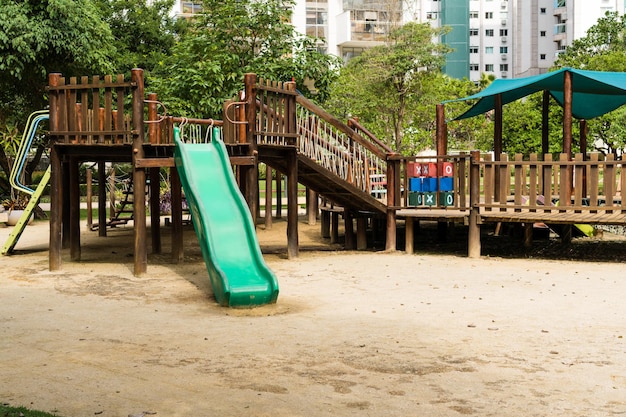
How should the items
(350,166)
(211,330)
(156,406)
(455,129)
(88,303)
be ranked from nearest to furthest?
(156,406) < (211,330) < (88,303) < (350,166) < (455,129)

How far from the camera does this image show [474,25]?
85.6 meters

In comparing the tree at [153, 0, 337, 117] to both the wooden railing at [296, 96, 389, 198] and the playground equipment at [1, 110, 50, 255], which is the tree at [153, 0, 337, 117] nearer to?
the playground equipment at [1, 110, 50, 255]

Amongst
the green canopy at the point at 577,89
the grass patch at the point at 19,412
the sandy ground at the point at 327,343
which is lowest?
the sandy ground at the point at 327,343

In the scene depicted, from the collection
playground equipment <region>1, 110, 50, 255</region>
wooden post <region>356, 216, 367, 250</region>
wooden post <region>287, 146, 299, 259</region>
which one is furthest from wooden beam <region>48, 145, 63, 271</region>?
wooden post <region>356, 216, 367, 250</region>

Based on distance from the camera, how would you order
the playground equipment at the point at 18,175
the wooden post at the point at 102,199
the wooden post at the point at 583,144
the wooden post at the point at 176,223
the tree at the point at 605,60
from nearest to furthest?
the wooden post at the point at 176,223 < the playground equipment at the point at 18,175 < the wooden post at the point at 583,144 < the wooden post at the point at 102,199 < the tree at the point at 605,60

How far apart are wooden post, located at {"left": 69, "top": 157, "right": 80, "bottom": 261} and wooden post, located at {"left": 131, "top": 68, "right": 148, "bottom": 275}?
2549mm

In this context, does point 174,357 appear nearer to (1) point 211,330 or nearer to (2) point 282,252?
(1) point 211,330

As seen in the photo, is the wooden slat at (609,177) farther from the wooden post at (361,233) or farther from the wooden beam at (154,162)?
the wooden beam at (154,162)

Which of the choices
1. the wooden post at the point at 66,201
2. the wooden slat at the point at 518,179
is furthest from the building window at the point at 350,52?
the wooden slat at the point at 518,179

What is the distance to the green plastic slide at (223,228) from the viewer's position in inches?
432

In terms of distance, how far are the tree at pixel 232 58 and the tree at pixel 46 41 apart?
10.5 ft

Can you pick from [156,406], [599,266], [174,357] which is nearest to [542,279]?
[599,266]

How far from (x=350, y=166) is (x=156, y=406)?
34.4 feet

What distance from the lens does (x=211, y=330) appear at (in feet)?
31.0
